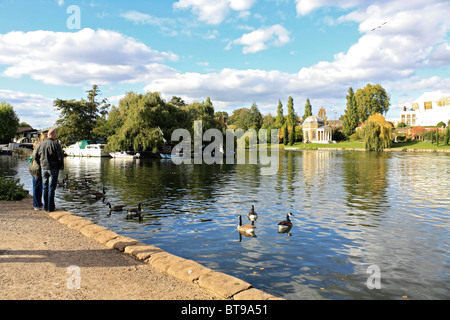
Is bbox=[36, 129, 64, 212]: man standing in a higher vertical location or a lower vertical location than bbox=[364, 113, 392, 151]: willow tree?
lower

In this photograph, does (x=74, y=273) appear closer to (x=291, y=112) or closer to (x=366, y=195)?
(x=366, y=195)

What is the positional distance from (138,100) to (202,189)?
41.1 m

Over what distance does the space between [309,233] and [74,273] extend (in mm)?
8082

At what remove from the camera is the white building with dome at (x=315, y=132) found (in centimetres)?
12988

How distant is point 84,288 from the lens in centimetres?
569

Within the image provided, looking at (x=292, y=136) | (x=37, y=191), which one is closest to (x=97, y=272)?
(x=37, y=191)

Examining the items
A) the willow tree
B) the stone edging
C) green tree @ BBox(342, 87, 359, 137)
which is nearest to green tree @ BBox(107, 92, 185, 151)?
the stone edging

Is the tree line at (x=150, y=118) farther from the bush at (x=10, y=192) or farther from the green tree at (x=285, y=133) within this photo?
the bush at (x=10, y=192)

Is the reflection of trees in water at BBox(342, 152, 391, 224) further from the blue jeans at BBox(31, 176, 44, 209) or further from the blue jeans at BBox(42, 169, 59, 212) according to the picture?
the blue jeans at BBox(31, 176, 44, 209)

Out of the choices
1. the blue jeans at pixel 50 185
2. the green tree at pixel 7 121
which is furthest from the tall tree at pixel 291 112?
the blue jeans at pixel 50 185

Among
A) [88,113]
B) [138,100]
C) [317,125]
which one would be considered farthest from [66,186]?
[317,125]

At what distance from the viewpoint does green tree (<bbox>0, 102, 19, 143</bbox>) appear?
322 ft

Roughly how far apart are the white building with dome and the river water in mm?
109317
